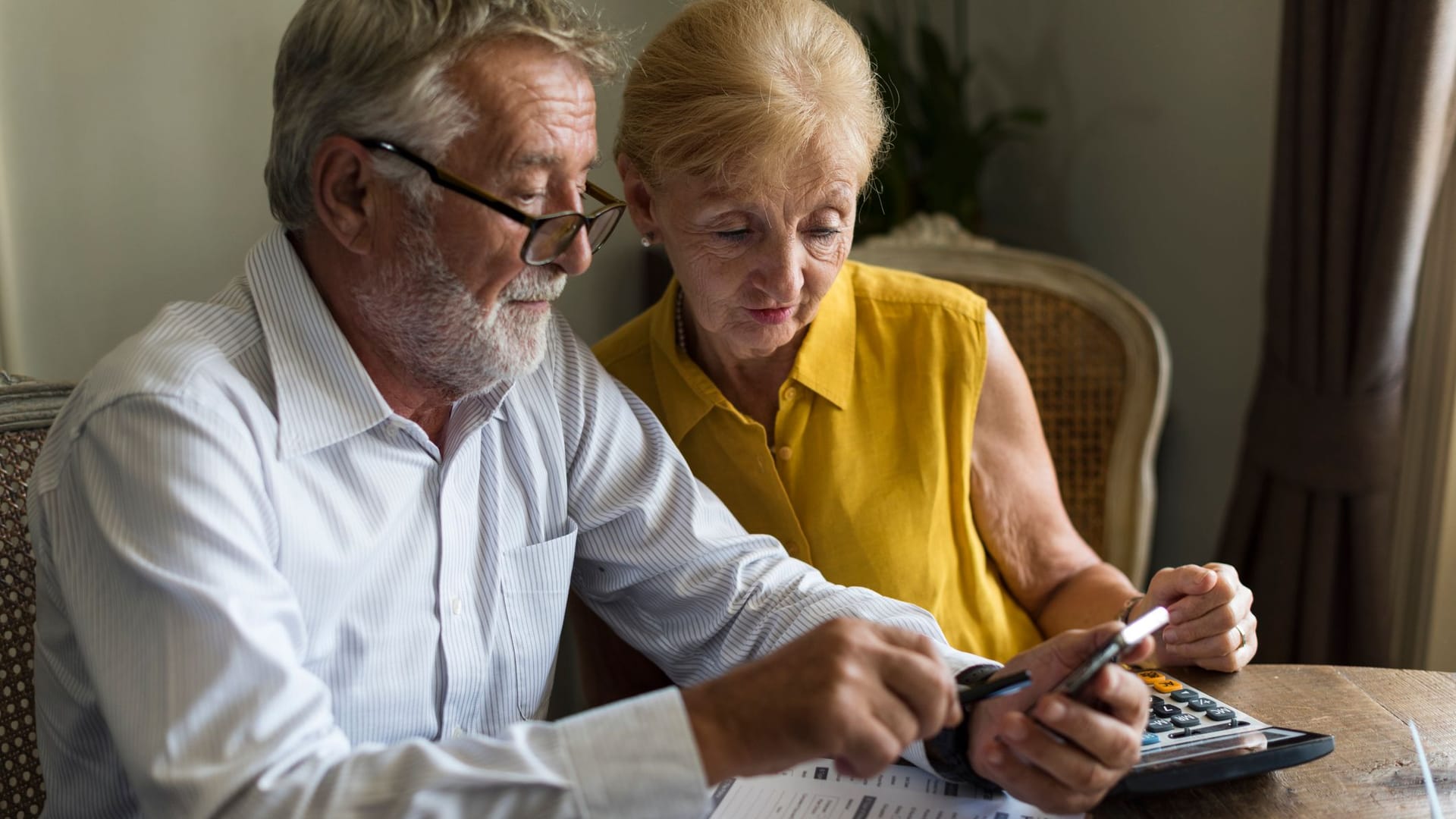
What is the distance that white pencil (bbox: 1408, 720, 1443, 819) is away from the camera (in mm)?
942

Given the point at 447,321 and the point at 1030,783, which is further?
the point at 447,321

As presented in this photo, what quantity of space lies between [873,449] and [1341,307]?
0.91m

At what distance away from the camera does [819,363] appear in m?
1.55

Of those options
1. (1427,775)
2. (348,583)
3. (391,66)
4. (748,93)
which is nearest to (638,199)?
(748,93)

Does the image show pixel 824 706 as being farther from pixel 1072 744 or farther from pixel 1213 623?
pixel 1213 623

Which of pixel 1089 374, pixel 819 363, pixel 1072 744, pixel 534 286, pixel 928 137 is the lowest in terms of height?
pixel 1089 374

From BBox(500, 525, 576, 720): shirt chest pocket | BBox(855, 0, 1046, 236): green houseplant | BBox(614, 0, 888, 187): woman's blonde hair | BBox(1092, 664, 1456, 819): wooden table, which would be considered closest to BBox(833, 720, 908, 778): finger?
BBox(1092, 664, 1456, 819): wooden table

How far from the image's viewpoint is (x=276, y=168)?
1145mm

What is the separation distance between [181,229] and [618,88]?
78 cm

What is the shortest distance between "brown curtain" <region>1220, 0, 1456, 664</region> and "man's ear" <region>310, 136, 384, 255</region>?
59.5 inches

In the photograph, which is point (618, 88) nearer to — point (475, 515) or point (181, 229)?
point (181, 229)

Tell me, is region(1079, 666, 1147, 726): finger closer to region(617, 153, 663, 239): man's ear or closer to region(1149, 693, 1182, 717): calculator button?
region(1149, 693, 1182, 717): calculator button

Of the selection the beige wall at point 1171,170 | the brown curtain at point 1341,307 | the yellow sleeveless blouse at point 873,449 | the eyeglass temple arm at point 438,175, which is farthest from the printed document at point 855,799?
the beige wall at point 1171,170

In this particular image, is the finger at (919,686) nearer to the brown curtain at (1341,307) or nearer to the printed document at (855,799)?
the printed document at (855,799)
